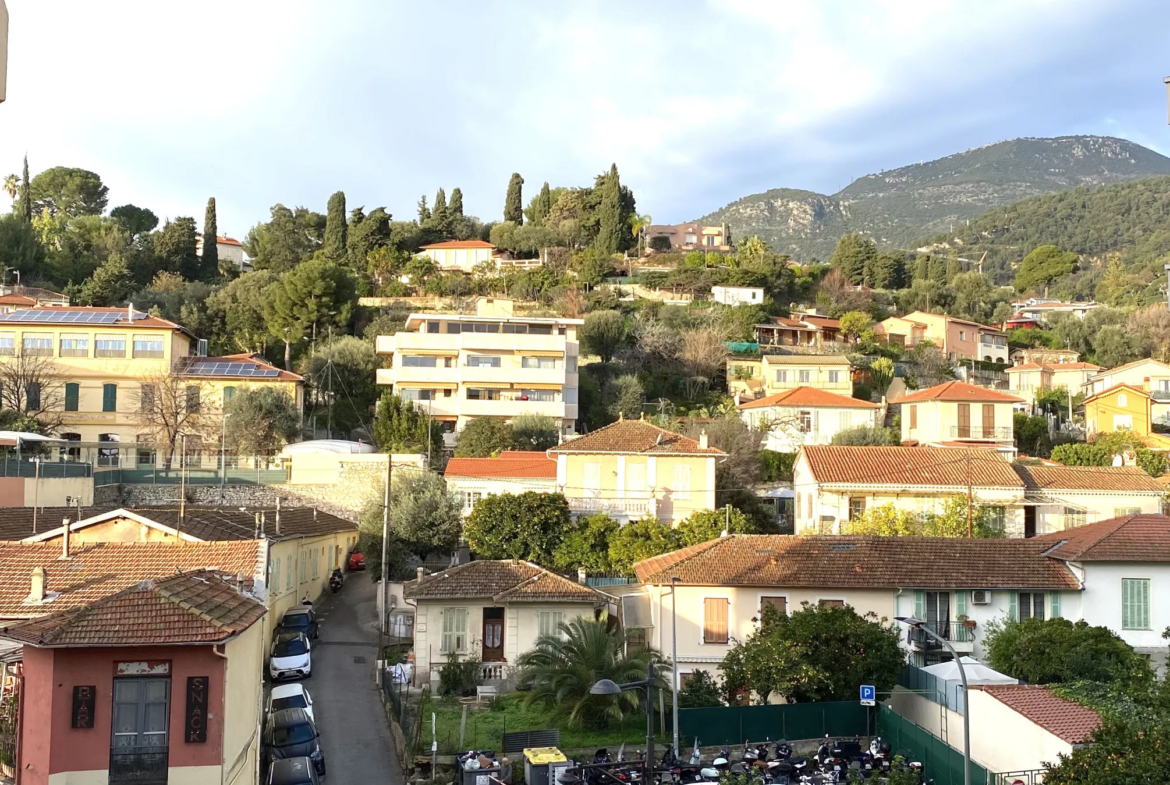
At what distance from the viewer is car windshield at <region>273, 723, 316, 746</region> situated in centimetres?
2328

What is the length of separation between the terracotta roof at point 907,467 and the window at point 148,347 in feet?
122

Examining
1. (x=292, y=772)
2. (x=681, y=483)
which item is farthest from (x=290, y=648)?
(x=681, y=483)

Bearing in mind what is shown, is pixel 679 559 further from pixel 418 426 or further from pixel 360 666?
pixel 418 426

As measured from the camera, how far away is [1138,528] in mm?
32875

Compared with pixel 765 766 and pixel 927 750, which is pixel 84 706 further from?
pixel 927 750

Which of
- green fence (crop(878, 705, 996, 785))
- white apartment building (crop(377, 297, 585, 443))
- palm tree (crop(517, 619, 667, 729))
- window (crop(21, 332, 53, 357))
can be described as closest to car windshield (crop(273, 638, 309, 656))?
palm tree (crop(517, 619, 667, 729))

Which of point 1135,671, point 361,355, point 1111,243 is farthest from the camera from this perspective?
point 1111,243

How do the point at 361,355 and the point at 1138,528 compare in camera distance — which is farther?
the point at 361,355

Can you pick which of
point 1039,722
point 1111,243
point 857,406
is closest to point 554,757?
point 1039,722

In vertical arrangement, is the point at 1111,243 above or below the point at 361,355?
above

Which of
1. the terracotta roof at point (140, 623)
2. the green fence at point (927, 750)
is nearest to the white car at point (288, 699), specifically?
the terracotta roof at point (140, 623)

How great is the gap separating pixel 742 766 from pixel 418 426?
36239 millimetres

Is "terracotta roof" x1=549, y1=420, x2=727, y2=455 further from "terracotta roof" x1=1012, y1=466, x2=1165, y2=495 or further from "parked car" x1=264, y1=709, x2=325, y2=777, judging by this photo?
"parked car" x1=264, y1=709, x2=325, y2=777

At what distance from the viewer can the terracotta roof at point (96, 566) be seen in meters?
20.1
